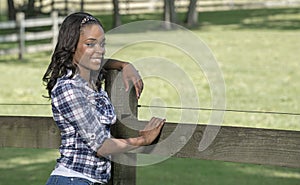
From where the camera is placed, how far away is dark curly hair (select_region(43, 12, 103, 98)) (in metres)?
3.17

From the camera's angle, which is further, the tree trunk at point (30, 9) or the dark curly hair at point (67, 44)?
the tree trunk at point (30, 9)

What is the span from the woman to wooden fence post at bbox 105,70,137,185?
36cm

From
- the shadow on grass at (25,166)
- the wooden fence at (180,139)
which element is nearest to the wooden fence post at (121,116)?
the wooden fence at (180,139)

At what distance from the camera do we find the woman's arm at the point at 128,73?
138 inches

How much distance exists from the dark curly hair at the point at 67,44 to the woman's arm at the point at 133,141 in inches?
12.2

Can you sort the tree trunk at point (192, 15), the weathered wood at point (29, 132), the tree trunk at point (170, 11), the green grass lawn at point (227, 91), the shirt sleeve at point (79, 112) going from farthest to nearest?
the tree trunk at point (192, 15), the tree trunk at point (170, 11), the green grass lawn at point (227, 91), the weathered wood at point (29, 132), the shirt sleeve at point (79, 112)

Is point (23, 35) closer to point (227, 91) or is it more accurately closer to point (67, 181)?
point (227, 91)

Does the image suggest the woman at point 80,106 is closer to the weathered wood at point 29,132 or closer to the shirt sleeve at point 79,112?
the shirt sleeve at point 79,112

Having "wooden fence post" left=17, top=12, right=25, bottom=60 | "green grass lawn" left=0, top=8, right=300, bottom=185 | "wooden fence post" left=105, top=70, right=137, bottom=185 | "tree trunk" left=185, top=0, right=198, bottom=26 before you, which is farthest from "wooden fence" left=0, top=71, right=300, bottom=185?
"tree trunk" left=185, top=0, right=198, bottom=26

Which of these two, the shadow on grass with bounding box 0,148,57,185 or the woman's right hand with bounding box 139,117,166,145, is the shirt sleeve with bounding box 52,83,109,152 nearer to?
the woman's right hand with bounding box 139,117,166,145

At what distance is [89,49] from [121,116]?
1.84ft

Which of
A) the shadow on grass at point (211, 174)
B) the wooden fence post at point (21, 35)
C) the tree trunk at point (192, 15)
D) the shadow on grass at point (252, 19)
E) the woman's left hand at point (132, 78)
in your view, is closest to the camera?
the woman's left hand at point (132, 78)

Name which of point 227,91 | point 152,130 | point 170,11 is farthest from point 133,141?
point 170,11

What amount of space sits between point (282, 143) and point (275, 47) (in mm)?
20531
